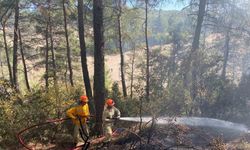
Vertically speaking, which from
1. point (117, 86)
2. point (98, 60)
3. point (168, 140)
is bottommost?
point (117, 86)

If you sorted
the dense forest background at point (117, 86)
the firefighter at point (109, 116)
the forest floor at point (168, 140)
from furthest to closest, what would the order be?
the dense forest background at point (117, 86) < the firefighter at point (109, 116) < the forest floor at point (168, 140)

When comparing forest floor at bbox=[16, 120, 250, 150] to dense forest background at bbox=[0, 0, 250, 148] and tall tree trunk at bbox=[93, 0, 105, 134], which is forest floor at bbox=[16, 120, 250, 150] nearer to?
dense forest background at bbox=[0, 0, 250, 148]

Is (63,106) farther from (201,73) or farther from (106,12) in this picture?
(106,12)

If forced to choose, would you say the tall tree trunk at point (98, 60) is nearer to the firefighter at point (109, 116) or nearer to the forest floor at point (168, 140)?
the firefighter at point (109, 116)

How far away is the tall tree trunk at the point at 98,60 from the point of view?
35.5ft

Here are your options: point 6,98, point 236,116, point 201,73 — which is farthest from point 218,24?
point 6,98

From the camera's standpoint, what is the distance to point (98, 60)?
11.1 metres

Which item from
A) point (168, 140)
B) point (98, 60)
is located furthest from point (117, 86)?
point (168, 140)

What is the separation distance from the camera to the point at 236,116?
16281mm

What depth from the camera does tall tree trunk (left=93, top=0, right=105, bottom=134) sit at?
35.5 feet

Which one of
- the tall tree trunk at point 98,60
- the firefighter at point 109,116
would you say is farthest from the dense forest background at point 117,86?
the firefighter at point 109,116

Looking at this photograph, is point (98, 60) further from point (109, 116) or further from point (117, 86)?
point (117, 86)

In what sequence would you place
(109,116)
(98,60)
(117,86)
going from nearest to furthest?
(109,116), (98,60), (117,86)

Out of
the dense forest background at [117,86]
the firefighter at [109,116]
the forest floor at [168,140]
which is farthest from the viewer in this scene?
the dense forest background at [117,86]
